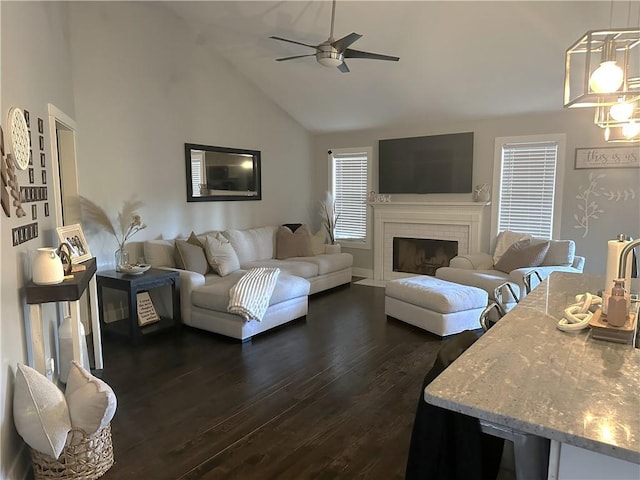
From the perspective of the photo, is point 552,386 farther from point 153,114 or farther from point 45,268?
point 153,114

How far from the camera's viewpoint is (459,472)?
141 cm

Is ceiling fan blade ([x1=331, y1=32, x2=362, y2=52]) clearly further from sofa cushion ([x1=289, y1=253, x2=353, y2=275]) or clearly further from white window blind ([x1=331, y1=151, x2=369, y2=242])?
white window blind ([x1=331, y1=151, x2=369, y2=242])

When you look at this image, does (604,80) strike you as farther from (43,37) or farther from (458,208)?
(458,208)

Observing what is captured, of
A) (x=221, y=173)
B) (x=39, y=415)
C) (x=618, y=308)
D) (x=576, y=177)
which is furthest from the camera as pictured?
(x=221, y=173)

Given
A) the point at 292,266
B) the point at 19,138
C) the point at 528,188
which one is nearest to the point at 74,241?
the point at 19,138

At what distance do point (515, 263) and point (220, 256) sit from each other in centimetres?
332

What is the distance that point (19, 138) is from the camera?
2387 millimetres

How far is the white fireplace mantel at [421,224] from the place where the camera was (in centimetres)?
575

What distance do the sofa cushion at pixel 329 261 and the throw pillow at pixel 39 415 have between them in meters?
3.90

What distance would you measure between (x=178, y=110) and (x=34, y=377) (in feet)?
12.3

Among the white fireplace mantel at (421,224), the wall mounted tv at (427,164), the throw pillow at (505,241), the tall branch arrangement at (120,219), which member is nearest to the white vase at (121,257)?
the tall branch arrangement at (120,219)

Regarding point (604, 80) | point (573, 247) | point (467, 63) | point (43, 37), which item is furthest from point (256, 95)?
point (604, 80)

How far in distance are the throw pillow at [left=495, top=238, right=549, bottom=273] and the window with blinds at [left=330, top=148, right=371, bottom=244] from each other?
2.35 metres

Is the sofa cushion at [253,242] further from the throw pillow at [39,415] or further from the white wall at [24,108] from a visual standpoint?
the throw pillow at [39,415]
